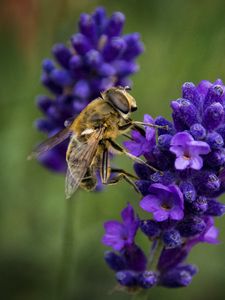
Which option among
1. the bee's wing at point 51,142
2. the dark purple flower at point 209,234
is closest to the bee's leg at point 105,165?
the bee's wing at point 51,142

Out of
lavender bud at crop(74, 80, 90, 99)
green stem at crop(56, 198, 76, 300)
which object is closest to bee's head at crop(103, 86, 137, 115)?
lavender bud at crop(74, 80, 90, 99)

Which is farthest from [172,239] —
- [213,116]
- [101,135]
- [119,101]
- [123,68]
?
[123,68]

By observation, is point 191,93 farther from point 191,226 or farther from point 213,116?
point 191,226

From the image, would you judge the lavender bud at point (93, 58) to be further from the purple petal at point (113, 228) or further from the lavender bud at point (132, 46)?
the purple petal at point (113, 228)

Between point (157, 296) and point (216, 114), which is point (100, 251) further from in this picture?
point (216, 114)

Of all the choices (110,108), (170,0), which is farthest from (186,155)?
(170,0)
